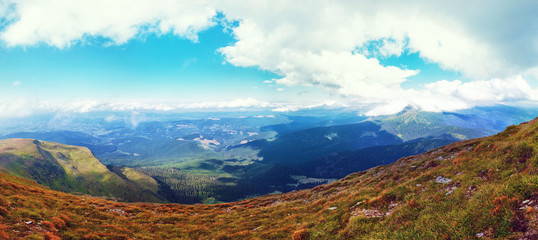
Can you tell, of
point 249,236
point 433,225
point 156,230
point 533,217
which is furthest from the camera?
point 156,230

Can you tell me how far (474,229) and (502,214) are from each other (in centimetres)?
129

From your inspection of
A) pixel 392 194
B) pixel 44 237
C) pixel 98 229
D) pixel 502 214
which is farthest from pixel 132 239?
pixel 502 214

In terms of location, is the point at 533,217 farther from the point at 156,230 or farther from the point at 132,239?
the point at 156,230

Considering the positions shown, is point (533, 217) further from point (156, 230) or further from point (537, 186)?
point (156, 230)

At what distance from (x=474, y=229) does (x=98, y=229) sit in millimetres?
30858

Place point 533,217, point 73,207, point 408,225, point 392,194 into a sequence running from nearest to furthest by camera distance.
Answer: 1. point 533,217
2. point 408,225
3. point 392,194
4. point 73,207

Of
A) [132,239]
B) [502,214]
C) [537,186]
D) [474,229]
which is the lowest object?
[132,239]

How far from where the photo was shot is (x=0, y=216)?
54.7ft

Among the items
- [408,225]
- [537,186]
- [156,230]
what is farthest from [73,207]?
[537,186]

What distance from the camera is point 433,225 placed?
425 inches

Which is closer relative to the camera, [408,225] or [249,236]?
[408,225]

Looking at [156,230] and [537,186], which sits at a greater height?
[537,186]

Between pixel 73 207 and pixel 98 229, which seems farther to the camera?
pixel 73 207

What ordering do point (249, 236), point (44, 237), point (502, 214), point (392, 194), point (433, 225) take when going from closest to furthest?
point (502, 214) → point (433, 225) → point (44, 237) → point (392, 194) → point (249, 236)
